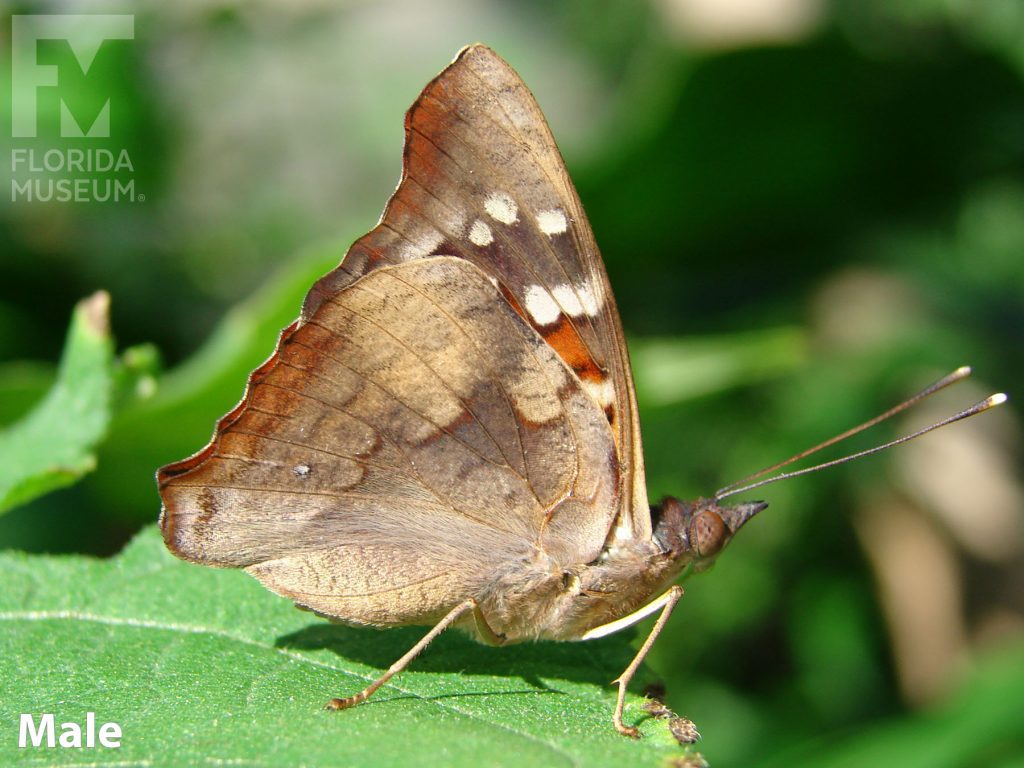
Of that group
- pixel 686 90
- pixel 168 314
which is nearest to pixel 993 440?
pixel 686 90

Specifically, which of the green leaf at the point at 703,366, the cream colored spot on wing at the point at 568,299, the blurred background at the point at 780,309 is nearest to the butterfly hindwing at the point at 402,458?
the cream colored spot on wing at the point at 568,299

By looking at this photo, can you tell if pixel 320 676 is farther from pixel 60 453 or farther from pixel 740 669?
pixel 740 669

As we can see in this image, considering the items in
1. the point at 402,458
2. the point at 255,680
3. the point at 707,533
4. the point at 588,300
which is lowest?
the point at 255,680

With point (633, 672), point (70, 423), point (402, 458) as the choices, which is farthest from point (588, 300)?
point (70, 423)

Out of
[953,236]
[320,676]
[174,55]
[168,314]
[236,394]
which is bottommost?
[320,676]

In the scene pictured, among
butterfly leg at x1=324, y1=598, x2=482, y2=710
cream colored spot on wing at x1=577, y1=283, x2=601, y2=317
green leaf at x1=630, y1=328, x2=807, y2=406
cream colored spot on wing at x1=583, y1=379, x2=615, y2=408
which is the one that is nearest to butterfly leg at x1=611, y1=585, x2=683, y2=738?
butterfly leg at x1=324, y1=598, x2=482, y2=710

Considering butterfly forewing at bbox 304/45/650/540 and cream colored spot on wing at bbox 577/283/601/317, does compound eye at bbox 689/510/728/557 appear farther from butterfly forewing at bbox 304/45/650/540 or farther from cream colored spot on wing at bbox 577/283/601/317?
cream colored spot on wing at bbox 577/283/601/317

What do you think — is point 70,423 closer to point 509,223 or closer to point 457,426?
point 457,426
